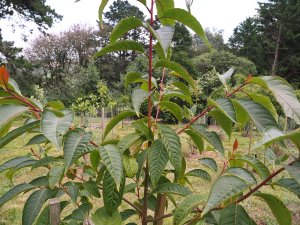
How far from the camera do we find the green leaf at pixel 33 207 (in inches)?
28.1

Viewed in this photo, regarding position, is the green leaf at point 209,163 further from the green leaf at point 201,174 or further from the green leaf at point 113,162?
the green leaf at point 113,162

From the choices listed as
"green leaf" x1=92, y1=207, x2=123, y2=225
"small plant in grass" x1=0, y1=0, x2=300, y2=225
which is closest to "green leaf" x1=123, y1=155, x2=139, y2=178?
"small plant in grass" x1=0, y1=0, x2=300, y2=225

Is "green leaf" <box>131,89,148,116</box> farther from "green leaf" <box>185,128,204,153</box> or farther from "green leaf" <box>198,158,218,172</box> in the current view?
"green leaf" <box>198,158,218,172</box>

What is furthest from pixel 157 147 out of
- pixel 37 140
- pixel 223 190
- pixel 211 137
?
pixel 37 140

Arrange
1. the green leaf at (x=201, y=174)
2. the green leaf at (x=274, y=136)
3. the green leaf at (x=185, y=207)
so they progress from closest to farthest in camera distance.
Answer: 1. the green leaf at (x=274, y=136)
2. the green leaf at (x=185, y=207)
3. the green leaf at (x=201, y=174)

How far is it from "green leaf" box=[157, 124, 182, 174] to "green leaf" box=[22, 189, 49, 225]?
0.35 meters

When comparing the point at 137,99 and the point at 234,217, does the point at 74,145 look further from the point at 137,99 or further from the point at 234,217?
the point at 234,217

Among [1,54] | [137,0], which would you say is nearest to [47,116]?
[137,0]

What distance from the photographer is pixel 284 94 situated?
58 cm

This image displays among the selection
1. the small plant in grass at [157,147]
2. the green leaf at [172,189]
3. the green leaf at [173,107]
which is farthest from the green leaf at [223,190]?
the green leaf at [173,107]

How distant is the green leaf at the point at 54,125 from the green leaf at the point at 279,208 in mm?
434

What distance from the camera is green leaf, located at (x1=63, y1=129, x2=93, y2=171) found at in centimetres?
57

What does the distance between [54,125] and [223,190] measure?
1.07 ft

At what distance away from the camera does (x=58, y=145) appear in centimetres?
49
